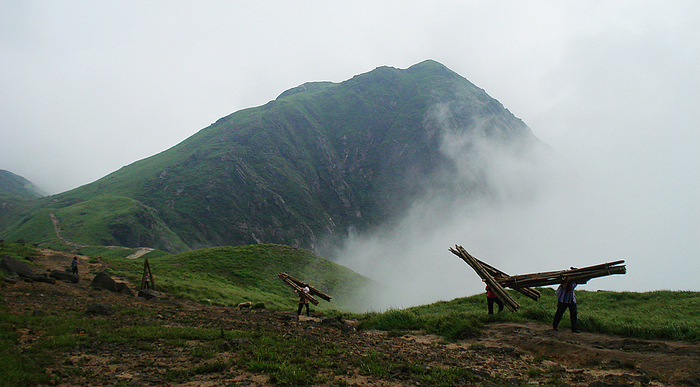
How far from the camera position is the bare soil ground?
909 centimetres

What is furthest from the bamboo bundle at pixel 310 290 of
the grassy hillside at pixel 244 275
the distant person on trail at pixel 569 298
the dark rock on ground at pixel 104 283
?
the distant person on trail at pixel 569 298

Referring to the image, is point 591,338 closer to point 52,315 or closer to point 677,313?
point 677,313

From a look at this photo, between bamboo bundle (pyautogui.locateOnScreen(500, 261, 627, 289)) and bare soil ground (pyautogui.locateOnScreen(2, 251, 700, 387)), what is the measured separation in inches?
73.9

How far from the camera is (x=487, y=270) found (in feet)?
59.2

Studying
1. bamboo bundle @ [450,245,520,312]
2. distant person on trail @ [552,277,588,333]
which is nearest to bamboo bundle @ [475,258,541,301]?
bamboo bundle @ [450,245,520,312]

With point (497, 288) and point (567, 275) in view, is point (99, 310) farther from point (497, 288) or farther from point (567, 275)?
point (567, 275)

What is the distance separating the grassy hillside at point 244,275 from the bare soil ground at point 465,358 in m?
16.1

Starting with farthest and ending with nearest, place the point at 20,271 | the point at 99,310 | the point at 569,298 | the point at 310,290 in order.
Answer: the point at 310,290
the point at 20,271
the point at 99,310
the point at 569,298

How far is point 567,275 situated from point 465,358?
19.6 ft

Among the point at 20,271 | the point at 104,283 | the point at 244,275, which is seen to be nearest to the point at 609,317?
the point at 104,283

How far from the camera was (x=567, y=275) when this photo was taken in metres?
14.2

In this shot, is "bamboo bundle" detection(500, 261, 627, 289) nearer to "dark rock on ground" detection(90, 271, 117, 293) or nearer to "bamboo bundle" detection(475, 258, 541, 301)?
"bamboo bundle" detection(475, 258, 541, 301)

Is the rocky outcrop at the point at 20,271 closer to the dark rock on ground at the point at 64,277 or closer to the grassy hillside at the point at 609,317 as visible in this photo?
the dark rock on ground at the point at 64,277

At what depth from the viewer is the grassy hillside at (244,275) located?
107 ft
